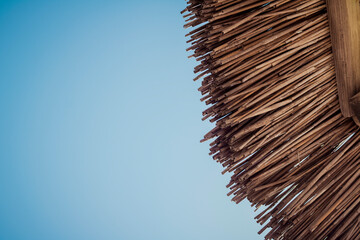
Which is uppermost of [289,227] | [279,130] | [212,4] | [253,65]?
[212,4]

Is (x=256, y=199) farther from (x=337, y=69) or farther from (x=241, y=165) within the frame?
(x=337, y=69)

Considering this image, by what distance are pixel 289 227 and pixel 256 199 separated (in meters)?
0.07

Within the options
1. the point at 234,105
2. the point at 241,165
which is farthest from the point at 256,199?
the point at 234,105

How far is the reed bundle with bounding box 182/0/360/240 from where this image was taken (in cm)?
63

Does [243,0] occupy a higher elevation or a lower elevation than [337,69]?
higher

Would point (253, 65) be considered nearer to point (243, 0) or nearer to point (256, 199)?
point (243, 0)

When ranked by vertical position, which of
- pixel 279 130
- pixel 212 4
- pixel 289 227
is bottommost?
pixel 289 227

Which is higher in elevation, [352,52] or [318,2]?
[318,2]

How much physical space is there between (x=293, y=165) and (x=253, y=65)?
194 mm

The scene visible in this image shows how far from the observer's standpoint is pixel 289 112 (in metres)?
0.64

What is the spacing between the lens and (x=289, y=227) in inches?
25.9

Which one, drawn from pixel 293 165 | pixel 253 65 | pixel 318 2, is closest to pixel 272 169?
pixel 293 165

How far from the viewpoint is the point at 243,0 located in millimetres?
653

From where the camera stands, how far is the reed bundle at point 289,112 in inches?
24.8
